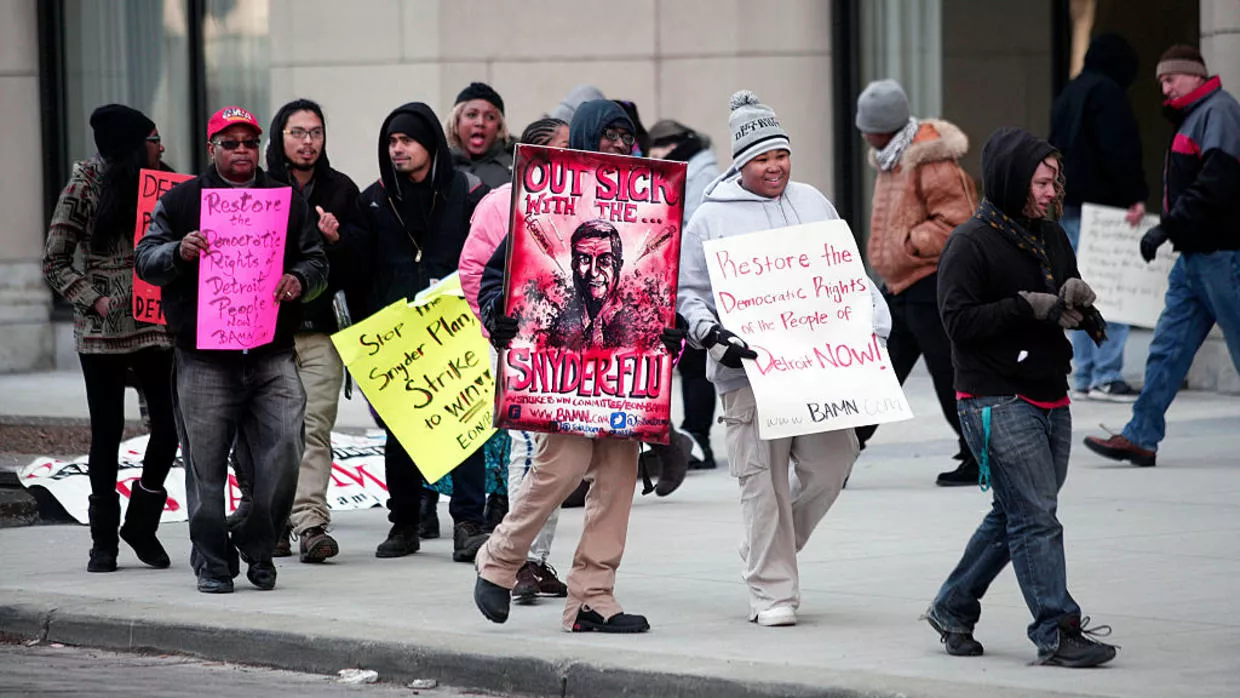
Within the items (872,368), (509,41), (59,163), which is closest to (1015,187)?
(872,368)

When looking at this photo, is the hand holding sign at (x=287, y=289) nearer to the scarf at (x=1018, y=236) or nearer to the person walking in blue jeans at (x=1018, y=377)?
the person walking in blue jeans at (x=1018, y=377)

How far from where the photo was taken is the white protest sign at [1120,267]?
13.2m

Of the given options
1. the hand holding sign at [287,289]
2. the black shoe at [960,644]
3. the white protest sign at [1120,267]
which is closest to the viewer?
the black shoe at [960,644]

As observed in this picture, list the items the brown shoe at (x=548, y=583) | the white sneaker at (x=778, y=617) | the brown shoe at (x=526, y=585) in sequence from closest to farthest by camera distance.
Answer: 1. the white sneaker at (x=778, y=617)
2. the brown shoe at (x=526, y=585)
3. the brown shoe at (x=548, y=583)

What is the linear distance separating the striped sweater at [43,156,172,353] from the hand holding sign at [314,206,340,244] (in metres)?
0.79

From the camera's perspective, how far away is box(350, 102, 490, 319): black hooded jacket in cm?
927

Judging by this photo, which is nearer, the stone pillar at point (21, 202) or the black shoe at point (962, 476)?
the black shoe at point (962, 476)

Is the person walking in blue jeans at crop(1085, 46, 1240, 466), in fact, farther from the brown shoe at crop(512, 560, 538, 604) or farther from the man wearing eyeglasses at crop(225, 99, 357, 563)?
the brown shoe at crop(512, 560, 538, 604)

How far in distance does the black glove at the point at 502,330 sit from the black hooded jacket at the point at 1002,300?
1.45 m

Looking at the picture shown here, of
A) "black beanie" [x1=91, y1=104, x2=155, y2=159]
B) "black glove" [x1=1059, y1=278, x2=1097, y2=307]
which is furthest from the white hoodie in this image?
"black beanie" [x1=91, y1=104, x2=155, y2=159]

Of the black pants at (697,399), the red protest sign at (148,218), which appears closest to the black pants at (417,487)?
the red protest sign at (148,218)

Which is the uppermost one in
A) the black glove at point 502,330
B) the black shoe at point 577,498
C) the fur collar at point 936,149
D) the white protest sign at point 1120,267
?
the fur collar at point 936,149

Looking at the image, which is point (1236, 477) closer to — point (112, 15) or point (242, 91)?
point (242, 91)

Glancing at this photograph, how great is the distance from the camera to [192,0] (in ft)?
61.4
